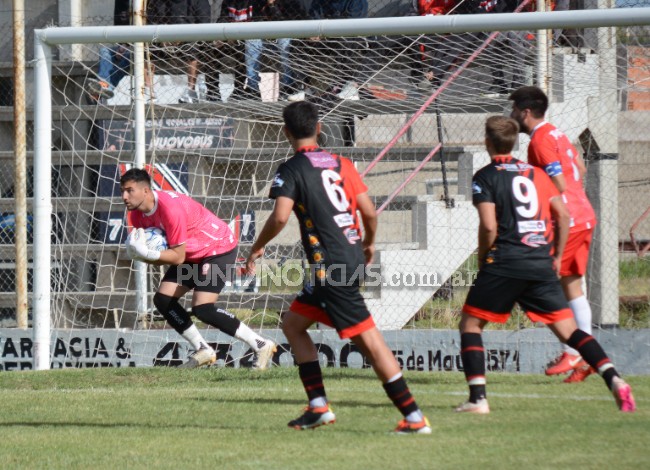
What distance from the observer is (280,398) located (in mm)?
8203

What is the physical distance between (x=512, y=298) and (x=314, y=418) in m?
1.54

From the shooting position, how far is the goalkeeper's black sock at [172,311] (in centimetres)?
1002

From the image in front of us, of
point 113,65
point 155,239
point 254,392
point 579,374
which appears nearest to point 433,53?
point 113,65

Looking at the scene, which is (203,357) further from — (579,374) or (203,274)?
(579,374)

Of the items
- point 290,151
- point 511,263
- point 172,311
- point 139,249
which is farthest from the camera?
point 290,151

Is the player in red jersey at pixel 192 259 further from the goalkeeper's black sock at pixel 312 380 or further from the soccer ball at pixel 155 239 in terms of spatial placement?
the goalkeeper's black sock at pixel 312 380

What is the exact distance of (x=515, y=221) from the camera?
6.98 metres

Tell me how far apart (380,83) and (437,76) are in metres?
0.74

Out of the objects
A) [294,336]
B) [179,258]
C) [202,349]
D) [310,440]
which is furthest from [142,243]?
[310,440]

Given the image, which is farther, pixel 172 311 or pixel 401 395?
pixel 172 311

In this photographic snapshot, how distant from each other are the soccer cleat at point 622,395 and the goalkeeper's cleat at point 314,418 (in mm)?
1827

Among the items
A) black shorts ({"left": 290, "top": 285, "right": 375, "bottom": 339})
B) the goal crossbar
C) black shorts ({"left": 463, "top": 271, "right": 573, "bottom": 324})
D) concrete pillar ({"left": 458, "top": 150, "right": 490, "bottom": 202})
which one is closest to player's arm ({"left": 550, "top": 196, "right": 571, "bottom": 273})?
black shorts ({"left": 463, "top": 271, "right": 573, "bottom": 324})

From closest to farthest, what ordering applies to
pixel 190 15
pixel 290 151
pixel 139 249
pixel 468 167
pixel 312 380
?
pixel 312 380 < pixel 139 249 < pixel 468 167 < pixel 290 151 < pixel 190 15

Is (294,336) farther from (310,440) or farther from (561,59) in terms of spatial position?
(561,59)
